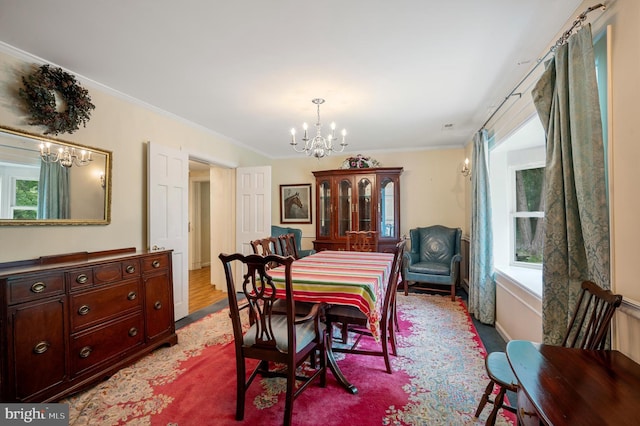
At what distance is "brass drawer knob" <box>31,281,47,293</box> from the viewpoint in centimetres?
175

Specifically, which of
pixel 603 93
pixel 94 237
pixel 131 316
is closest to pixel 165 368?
pixel 131 316

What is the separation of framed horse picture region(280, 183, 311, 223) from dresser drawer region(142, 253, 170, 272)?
308cm

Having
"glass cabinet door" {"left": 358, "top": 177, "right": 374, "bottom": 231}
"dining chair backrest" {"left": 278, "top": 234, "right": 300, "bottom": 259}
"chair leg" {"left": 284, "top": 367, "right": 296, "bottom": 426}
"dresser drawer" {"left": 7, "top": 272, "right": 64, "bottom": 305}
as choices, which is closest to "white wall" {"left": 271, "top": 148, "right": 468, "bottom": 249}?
"glass cabinet door" {"left": 358, "top": 177, "right": 374, "bottom": 231}

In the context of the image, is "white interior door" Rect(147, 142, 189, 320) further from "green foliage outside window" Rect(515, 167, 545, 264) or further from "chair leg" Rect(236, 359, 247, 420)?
"green foliage outside window" Rect(515, 167, 545, 264)

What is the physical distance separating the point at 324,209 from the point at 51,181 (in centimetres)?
371

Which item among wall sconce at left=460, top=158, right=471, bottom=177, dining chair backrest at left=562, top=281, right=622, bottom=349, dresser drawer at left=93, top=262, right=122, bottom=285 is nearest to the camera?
dining chair backrest at left=562, top=281, right=622, bottom=349

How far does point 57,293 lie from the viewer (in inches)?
73.4

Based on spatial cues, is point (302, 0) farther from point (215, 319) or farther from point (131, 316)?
point (215, 319)

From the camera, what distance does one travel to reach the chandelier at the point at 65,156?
218 centimetres

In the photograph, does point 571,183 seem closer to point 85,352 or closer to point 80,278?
point 80,278

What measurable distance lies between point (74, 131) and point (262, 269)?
7.07ft

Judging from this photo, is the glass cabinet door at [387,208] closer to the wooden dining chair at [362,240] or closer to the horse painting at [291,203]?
the wooden dining chair at [362,240]

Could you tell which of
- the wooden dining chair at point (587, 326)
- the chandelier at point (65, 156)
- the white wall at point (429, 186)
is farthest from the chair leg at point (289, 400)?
the white wall at point (429, 186)

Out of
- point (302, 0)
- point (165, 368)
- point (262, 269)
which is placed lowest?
point (165, 368)
